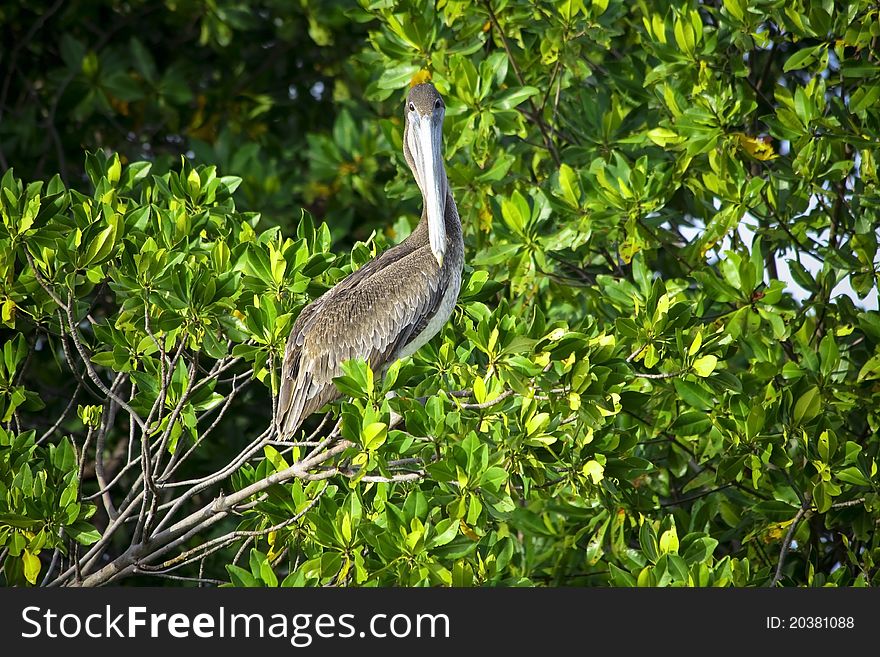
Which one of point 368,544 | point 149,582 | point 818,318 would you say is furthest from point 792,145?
point 149,582

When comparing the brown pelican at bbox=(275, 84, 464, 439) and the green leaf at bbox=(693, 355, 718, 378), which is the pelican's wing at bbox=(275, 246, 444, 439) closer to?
the brown pelican at bbox=(275, 84, 464, 439)

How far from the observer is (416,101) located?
5.39 m

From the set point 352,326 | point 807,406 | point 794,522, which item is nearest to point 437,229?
point 352,326

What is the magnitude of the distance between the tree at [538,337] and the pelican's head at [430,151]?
314 mm

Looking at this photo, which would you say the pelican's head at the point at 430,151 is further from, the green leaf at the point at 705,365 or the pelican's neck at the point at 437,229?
the green leaf at the point at 705,365

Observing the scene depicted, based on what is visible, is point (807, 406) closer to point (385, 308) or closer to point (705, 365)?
point (705, 365)

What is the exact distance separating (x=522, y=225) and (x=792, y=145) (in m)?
1.37

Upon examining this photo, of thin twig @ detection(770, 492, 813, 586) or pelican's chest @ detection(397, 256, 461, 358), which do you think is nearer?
thin twig @ detection(770, 492, 813, 586)

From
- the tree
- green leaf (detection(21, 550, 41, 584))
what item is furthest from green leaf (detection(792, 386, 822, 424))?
green leaf (detection(21, 550, 41, 584))

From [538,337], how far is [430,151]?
1396 millimetres

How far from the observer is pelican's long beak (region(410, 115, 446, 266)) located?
202 inches

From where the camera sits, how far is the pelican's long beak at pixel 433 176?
5.13 m

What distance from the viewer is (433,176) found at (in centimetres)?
518

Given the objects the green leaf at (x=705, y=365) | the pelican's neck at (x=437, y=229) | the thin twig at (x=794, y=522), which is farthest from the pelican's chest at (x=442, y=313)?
the thin twig at (x=794, y=522)
